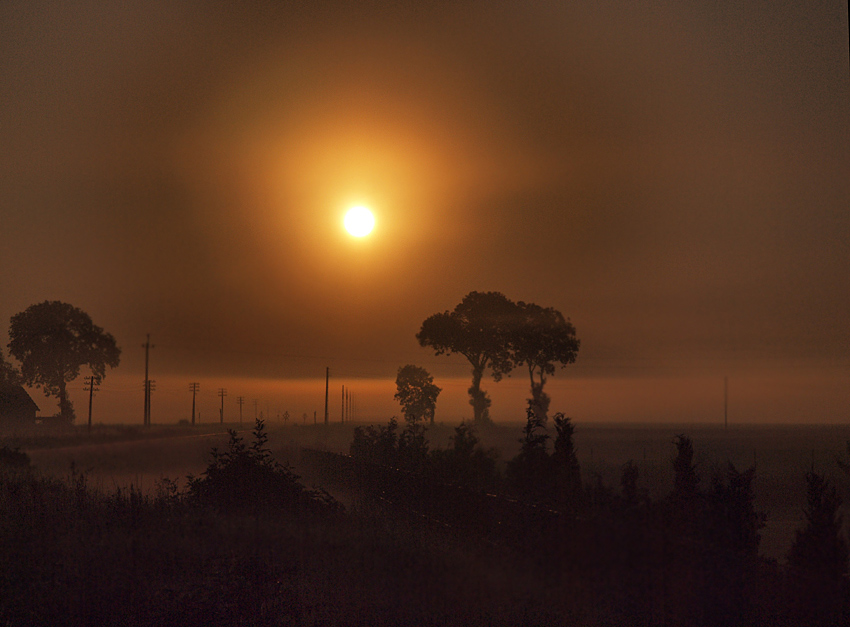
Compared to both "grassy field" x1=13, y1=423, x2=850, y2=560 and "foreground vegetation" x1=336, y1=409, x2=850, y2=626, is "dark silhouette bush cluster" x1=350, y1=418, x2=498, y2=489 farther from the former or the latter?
"foreground vegetation" x1=336, y1=409, x2=850, y2=626

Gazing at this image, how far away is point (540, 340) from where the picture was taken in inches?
3034

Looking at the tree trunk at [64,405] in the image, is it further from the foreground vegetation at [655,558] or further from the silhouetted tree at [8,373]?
the foreground vegetation at [655,558]

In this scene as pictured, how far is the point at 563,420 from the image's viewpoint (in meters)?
20.8

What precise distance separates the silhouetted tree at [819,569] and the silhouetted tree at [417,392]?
81.2 meters

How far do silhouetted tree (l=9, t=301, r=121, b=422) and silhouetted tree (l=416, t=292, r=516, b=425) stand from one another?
41.3m

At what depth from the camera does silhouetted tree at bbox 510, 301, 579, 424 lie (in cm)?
7644

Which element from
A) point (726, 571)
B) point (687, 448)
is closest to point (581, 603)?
point (726, 571)

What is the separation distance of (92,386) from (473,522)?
81.7 meters

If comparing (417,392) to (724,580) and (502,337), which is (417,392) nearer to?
(502,337)

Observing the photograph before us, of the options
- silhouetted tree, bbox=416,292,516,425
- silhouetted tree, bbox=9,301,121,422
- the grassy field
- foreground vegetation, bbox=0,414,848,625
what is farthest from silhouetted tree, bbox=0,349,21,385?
foreground vegetation, bbox=0,414,848,625

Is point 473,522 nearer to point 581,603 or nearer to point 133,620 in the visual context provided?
point 581,603

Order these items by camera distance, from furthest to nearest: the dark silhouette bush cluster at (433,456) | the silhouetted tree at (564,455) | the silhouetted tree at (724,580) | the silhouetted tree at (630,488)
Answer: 1. the dark silhouette bush cluster at (433,456)
2. the silhouetted tree at (564,455)
3. the silhouetted tree at (630,488)
4. the silhouetted tree at (724,580)

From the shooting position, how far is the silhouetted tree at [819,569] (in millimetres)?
11203

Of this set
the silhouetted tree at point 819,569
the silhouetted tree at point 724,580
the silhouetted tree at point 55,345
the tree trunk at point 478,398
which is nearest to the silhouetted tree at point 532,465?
the silhouetted tree at point 819,569
